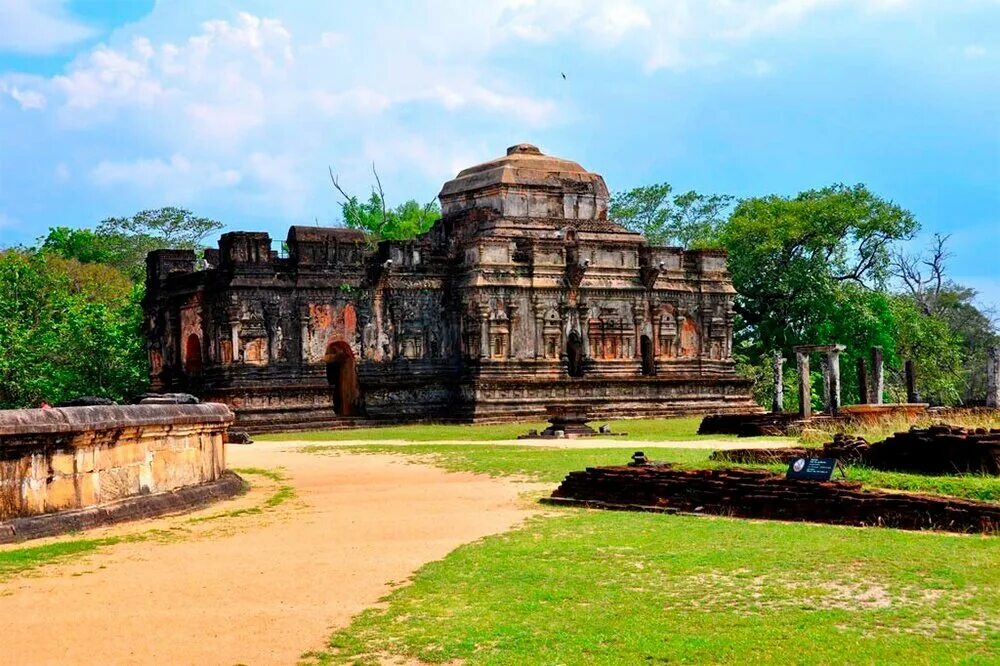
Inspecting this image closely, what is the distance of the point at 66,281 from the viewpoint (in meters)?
40.1

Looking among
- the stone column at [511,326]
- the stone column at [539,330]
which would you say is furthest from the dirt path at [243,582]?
the stone column at [539,330]

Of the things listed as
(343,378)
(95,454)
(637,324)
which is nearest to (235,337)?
(343,378)

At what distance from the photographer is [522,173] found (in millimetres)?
36094

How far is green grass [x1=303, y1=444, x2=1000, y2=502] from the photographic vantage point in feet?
40.7

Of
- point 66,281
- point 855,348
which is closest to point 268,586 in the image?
point 66,281

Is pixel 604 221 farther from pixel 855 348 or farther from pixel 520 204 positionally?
pixel 855 348

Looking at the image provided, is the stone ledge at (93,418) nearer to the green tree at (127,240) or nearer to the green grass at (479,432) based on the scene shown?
the green grass at (479,432)

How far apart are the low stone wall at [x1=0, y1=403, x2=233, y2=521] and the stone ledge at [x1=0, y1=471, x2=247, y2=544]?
11cm

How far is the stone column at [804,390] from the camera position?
2509 cm

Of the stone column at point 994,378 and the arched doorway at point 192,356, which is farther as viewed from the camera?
the arched doorway at point 192,356

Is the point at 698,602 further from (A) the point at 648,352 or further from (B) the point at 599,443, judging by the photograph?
(A) the point at 648,352

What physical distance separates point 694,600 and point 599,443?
50.3ft

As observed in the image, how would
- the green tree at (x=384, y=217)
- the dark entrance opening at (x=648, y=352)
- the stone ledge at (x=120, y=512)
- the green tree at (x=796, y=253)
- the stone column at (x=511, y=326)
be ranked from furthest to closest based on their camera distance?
the green tree at (x=384, y=217), the green tree at (x=796, y=253), the dark entrance opening at (x=648, y=352), the stone column at (x=511, y=326), the stone ledge at (x=120, y=512)

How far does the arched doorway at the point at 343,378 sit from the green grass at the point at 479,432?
1.91 meters
